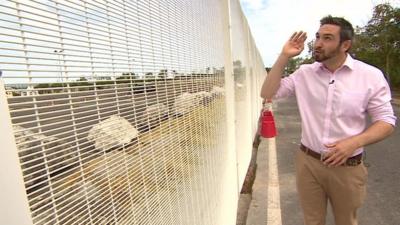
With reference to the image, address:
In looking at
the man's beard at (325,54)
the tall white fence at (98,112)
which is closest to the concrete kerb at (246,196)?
the tall white fence at (98,112)

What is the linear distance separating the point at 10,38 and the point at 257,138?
9.78m

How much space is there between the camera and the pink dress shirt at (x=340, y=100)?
2854 mm

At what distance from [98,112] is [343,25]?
218cm

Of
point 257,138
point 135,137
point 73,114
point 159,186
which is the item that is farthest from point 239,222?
point 257,138

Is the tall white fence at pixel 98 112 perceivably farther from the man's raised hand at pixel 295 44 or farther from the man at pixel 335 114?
the man at pixel 335 114

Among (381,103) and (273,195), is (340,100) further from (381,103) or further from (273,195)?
(273,195)

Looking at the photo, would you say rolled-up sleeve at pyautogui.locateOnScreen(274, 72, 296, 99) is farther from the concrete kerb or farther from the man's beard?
the concrete kerb

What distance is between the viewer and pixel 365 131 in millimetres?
2895

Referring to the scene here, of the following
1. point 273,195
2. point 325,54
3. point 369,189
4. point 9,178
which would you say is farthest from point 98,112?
point 369,189

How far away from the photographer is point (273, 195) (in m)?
5.46

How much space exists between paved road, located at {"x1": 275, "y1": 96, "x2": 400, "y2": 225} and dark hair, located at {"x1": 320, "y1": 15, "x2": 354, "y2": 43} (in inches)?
86.7

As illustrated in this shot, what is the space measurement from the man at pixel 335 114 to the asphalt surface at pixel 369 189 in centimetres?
142

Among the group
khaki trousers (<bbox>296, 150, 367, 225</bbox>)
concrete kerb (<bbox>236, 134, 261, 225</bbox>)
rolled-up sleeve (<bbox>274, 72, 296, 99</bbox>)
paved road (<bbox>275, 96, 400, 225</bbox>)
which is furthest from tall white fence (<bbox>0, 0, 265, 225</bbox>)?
paved road (<bbox>275, 96, 400, 225</bbox>)

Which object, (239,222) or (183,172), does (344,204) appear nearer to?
(183,172)
